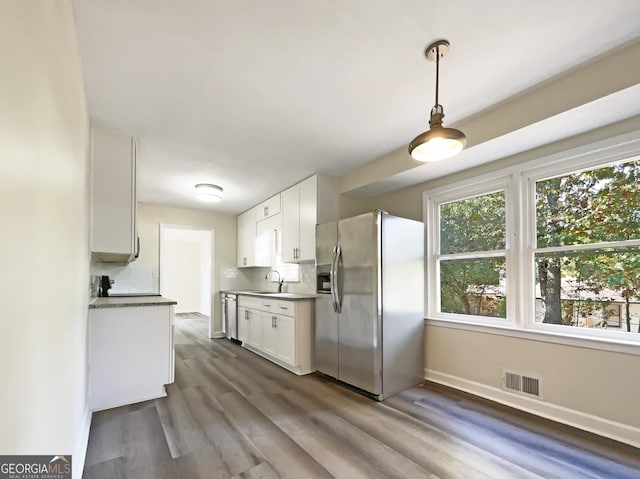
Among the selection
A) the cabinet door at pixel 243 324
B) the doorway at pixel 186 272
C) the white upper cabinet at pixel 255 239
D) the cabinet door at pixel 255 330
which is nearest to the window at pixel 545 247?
the cabinet door at pixel 255 330

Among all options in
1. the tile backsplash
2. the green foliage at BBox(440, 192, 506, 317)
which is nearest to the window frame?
the green foliage at BBox(440, 192, 506, 317)

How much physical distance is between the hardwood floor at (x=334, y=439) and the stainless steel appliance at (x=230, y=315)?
2.19 m

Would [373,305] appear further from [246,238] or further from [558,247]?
[246,238]

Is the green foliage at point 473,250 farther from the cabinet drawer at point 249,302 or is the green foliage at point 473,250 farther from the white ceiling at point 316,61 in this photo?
the cabinet drawer at point 249,302

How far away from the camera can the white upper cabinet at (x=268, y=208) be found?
4891 millimetres

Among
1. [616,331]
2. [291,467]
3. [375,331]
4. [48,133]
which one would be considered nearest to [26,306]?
[48,133]

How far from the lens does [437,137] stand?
171 cm

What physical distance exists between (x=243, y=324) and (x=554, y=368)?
405cm

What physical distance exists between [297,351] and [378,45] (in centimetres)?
311

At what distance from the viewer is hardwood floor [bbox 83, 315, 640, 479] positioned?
6.09 ft

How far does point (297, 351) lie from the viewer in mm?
3629

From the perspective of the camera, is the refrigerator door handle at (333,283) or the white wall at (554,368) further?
the refrigerator door handle at (333,283)

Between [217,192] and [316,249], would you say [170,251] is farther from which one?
[316,249]

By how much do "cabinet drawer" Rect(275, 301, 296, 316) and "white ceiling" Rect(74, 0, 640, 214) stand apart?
1.87m
